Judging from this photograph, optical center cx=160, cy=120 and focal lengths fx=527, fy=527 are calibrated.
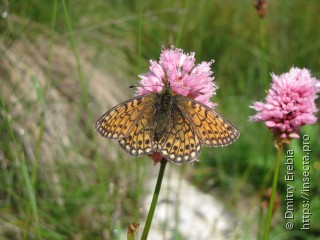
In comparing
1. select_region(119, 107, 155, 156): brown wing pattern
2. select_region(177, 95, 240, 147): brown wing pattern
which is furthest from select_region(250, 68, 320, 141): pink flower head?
select_region(119, 107, 155, 156): brown wing pattern

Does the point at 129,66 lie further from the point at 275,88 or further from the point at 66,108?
the point at 275,88

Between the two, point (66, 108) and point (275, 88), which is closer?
point (275, 88)

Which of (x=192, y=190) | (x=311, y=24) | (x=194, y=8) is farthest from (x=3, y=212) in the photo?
(x=311, y=24)

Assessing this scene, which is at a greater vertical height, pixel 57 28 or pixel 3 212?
pixel 57 28

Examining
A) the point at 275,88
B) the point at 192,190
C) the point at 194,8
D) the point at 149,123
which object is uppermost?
the point at 194,8

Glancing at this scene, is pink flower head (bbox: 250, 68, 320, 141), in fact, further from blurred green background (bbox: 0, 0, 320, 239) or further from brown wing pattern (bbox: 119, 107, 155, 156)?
blurred green background (bbox: 0, 0, 320, 239)
